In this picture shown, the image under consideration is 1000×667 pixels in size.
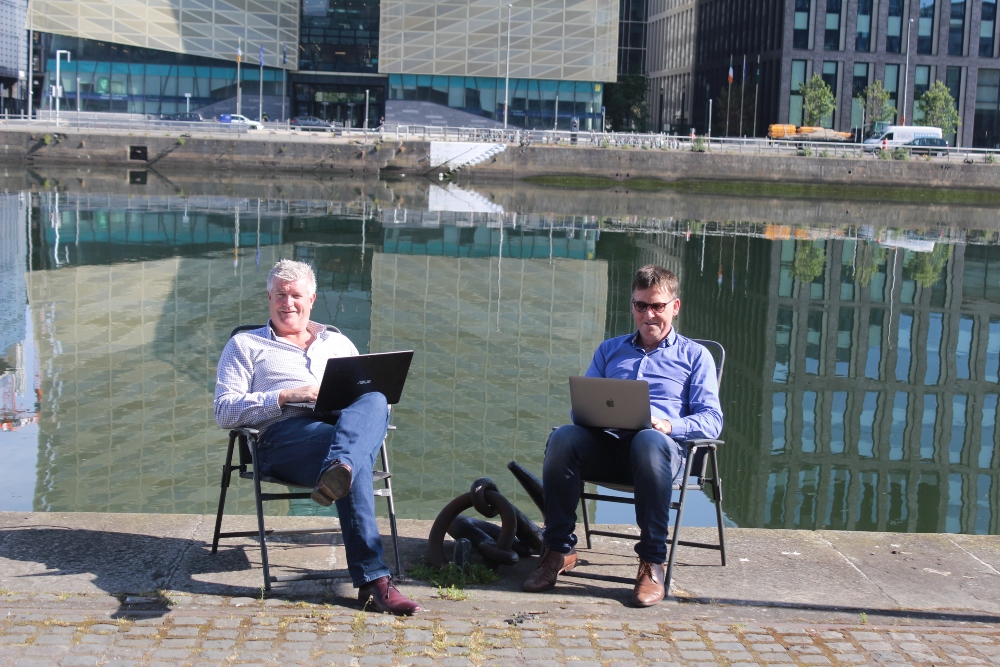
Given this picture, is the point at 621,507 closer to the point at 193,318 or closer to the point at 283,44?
the point at 193,318

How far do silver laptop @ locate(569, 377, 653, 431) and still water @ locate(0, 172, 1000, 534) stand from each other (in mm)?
2883

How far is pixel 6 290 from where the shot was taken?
17.5 metres

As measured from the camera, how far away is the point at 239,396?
550cm

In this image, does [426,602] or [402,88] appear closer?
[426,602]

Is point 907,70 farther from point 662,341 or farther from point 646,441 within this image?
point 646,441

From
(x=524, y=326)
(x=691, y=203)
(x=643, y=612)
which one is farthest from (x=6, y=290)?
(x=691, y=203)

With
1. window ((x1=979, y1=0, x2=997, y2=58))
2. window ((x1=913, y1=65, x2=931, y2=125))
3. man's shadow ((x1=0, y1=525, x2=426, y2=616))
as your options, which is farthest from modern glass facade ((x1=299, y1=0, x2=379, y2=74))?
man's shadow ((x1=0, y1=525, x2=426, y2=616))

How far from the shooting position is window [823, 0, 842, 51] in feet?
243

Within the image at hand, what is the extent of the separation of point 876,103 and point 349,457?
72.0 metres

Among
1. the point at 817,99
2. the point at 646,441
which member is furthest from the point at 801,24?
the point at 646,441

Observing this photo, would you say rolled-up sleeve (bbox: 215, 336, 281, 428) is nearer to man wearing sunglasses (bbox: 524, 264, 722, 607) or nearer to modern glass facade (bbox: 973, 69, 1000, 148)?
man wearing sunglasses (bbox: 524, 264, 722, 607)

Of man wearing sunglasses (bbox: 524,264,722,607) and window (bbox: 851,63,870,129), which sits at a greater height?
window (bbox: 851,63,870,129)

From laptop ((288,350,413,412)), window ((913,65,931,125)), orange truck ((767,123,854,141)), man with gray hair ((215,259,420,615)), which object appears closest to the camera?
man with gray hair ((215,259,420,615))

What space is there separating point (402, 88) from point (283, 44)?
10409mm
